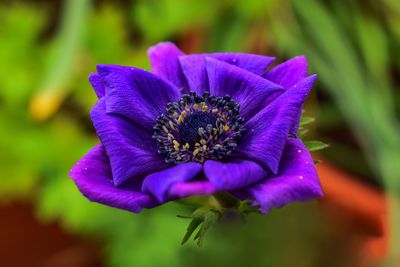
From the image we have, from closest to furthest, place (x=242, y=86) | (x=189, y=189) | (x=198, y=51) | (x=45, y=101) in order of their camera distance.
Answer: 1. (x=189, y=189)
2. (x=242, y=86)
3. (x=45, y=101)
4. (x=198, y=51)

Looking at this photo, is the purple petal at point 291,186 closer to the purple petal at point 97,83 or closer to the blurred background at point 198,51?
the purple petal at point 97,83

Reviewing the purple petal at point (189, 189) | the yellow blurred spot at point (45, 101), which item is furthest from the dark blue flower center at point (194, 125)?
the yellow blurred spot at point (45, 101)

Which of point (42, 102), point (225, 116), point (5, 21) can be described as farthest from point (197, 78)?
point (5, 21)

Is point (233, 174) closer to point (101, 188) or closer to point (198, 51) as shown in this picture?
point (101, 188)

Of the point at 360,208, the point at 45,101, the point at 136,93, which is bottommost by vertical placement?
the point at 360,208

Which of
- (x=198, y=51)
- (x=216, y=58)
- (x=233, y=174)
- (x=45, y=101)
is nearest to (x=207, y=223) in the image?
(x=233, y=174)

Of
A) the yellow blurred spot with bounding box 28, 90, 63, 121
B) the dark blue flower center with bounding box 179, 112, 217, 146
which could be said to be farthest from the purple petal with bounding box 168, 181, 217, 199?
the yellow blurred spot with bounding box 28, 90, 63, 121
